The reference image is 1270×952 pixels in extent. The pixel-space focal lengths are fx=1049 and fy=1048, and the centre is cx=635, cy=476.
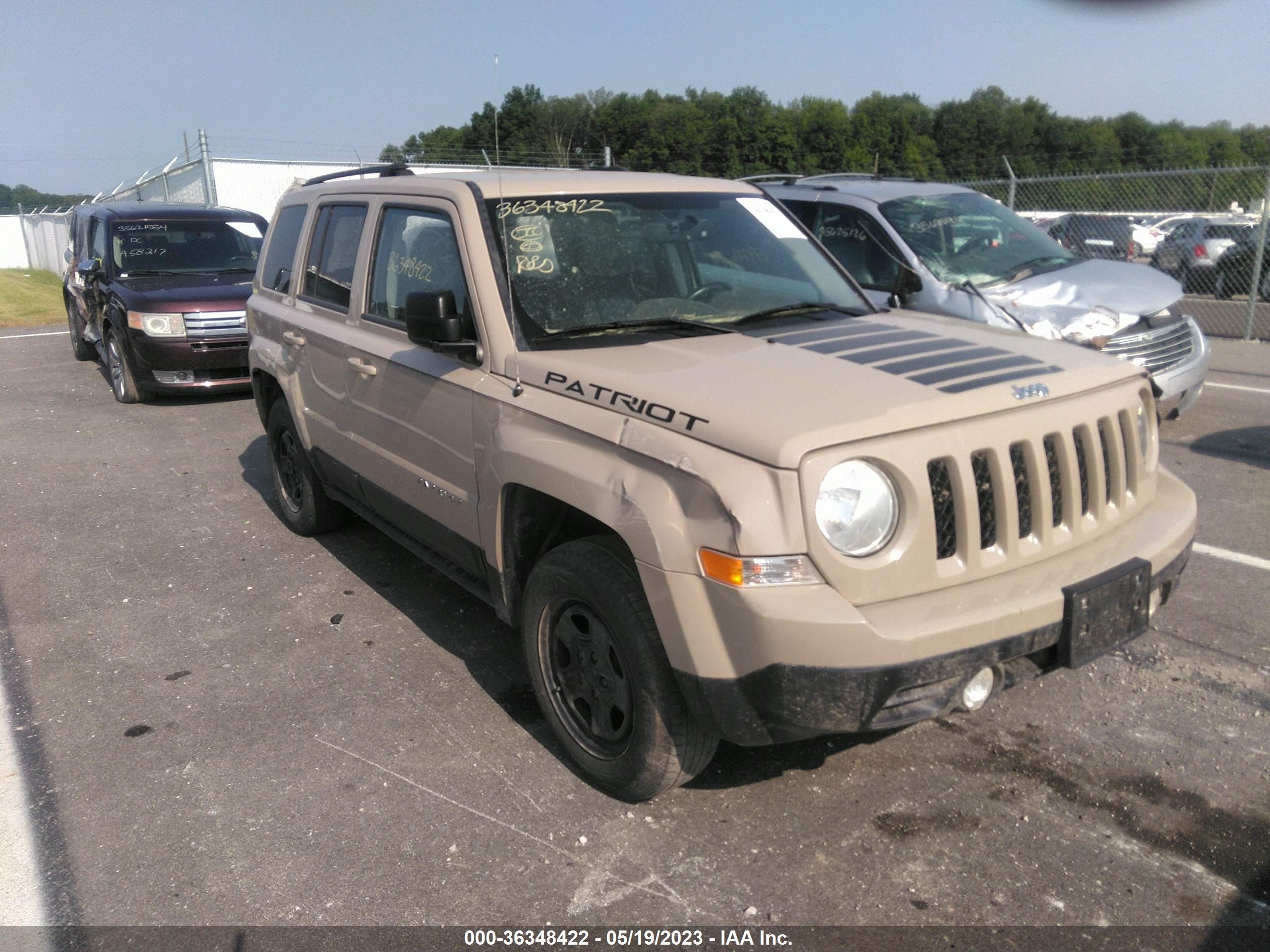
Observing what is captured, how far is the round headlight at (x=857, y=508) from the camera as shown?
275 centimetres

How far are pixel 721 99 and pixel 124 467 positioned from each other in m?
42.7

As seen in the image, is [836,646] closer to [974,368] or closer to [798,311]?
[974,368]

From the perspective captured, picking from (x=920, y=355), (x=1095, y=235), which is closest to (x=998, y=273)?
(x=920, y=355)

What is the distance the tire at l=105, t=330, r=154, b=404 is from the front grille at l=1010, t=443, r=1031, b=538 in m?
9.00

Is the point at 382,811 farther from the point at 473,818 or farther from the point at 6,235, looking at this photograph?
the point at 6,235

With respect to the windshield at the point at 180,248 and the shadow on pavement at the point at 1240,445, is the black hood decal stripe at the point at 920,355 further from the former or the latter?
the windshield at the point at 180,248

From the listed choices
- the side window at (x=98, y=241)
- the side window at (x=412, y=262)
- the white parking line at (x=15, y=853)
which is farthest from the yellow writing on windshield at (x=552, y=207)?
the side window at (x=98, y=241)

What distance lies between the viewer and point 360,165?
5.75 meters

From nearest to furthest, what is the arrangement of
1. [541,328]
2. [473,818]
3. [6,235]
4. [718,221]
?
[473,818], [541,328], [718,221], [6,235]

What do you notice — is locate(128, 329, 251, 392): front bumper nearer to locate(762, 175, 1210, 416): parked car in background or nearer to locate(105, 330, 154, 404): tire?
locate(105, 330, 154, 404): tire

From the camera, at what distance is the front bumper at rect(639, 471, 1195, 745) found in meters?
2.67

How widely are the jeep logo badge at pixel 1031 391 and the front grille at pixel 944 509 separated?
389mm

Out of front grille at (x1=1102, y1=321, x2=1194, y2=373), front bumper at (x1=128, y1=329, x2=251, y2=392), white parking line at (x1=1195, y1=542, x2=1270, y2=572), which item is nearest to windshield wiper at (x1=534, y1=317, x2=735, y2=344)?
white parking line at (x1=1195, y1=542, x2=1270, y2=572)

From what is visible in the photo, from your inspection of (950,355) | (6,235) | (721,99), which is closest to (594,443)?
(950,355)
